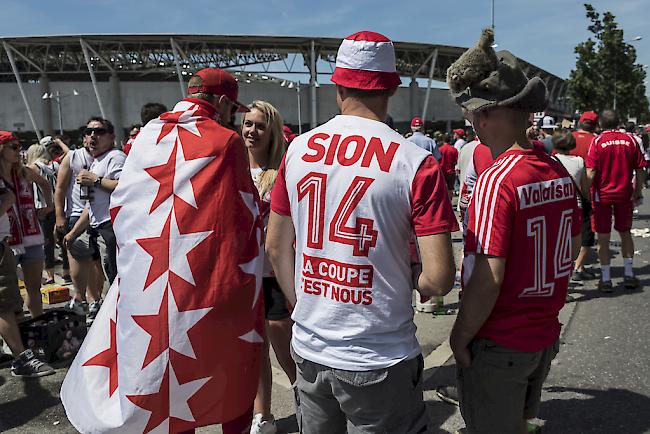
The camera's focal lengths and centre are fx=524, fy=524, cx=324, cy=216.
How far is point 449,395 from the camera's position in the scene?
3.63 meters

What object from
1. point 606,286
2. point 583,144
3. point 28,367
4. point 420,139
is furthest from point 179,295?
point 583,144

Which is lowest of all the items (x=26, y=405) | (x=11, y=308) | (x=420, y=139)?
(x=26, y=405)

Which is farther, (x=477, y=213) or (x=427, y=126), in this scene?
(x=427, y=126)

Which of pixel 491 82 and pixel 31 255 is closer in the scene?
pixel 491 82

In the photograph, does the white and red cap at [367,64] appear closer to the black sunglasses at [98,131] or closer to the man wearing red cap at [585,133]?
the black sunglasses at [98,131]

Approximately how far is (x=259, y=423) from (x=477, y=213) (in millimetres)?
2017

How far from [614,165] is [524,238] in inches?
199

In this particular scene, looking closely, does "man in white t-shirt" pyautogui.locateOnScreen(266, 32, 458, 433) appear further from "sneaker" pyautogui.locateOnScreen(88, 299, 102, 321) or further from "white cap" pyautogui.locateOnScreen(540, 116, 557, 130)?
"white cap" pyautogui.locateOnScreen(540, 116, 557, 130)

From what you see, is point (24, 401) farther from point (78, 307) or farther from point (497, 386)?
point (497, 386)

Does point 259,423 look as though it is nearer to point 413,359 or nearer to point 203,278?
point 203,278

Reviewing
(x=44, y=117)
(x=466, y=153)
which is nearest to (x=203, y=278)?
(x=466, y=153)

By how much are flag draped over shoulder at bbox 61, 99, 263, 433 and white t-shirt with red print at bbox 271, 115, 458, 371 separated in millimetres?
426

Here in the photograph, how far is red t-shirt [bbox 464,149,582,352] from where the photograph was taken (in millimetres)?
1939

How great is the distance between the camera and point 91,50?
41.4 metres
